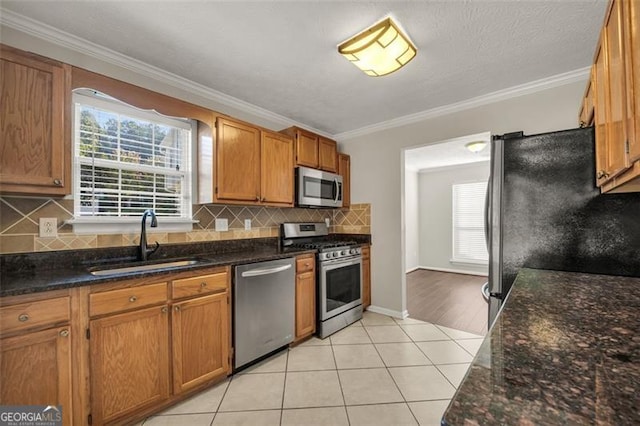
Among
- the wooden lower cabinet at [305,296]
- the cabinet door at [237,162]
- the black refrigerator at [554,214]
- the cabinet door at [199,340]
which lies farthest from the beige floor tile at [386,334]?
the cabinet door at [237,162]

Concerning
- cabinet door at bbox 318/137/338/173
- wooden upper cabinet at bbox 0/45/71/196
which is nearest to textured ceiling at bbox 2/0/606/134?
wooden upper cabinet at bbox 0/45/71/196

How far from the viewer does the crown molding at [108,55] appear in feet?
5.31

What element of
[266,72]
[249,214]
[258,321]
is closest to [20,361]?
[258,321]

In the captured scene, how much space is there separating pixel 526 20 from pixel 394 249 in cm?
241

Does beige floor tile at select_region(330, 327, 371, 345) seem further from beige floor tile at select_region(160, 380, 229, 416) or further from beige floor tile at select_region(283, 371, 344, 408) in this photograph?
beige floor tile at select_region(160, 380, 229, 416)

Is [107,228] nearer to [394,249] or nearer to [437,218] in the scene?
[394,249]

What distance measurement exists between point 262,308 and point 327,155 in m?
2.01

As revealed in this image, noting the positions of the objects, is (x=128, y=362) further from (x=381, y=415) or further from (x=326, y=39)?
(x=326, y=39)

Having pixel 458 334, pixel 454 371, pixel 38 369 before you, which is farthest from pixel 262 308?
pixel 458 334

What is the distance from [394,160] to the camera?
3375 millimetres

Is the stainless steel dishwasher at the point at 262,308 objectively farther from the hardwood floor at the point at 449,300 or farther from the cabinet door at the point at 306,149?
the hardwood floor at the point at 449,300

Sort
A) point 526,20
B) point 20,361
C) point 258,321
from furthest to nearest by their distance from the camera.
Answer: point 258,321
point 526,20
point 20,361

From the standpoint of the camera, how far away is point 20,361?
3.96 feet

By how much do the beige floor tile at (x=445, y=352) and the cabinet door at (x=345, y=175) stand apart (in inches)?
77.2
